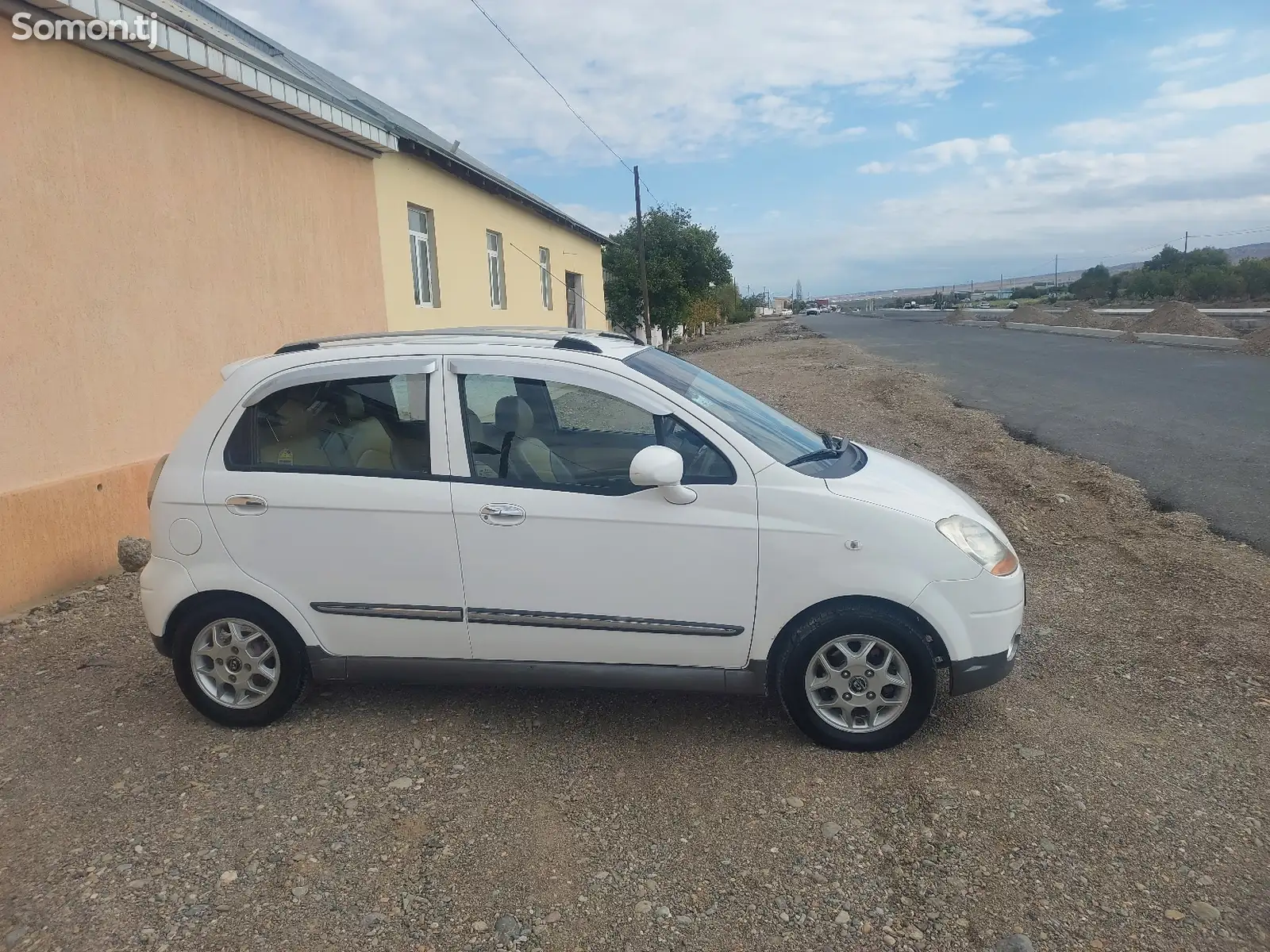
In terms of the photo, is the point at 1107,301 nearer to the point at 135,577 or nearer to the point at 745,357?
the point at 745,357

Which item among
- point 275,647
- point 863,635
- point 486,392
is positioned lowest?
point 275,647

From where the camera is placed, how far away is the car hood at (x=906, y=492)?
3.68 m

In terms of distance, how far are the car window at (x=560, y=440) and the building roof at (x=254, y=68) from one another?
14.5ft

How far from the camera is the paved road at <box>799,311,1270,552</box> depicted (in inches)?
306

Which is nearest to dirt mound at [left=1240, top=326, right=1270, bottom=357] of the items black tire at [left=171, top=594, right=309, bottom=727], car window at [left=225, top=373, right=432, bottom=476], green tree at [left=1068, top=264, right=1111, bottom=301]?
car window at [left=225, top=373, right=432, bottom=476]

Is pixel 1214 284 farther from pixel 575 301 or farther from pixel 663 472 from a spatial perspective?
pixel 663 472

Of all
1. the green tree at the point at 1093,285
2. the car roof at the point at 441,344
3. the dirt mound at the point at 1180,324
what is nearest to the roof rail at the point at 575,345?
the car roof at the point at 441,344

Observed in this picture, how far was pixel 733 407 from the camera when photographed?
4238mm

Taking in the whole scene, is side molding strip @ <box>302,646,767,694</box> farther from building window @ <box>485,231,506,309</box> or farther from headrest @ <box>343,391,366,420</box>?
building window @ <box>485,231,506,309</box>

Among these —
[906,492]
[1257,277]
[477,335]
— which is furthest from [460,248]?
[1257,277]

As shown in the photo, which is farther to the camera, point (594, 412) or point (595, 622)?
point (594, 412)

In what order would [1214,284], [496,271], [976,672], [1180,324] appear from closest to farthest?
[976,672] → [496,271] → [1180,324] → [1214,284]

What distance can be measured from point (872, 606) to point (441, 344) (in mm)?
2185

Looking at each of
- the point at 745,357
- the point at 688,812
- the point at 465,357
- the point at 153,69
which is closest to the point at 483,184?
the point at 153,69
